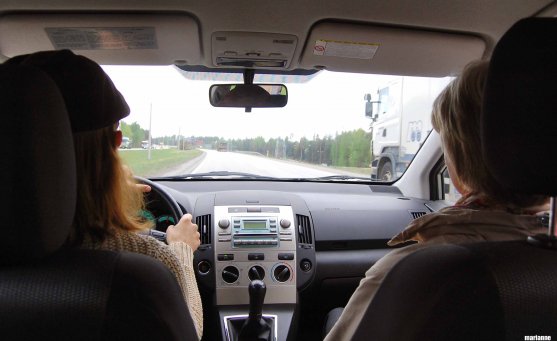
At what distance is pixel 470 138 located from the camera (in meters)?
1.47

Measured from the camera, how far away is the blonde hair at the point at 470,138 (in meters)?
1.44

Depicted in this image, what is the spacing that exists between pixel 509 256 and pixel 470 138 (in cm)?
43

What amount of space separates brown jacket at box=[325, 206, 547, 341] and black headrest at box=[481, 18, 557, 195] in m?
0.18

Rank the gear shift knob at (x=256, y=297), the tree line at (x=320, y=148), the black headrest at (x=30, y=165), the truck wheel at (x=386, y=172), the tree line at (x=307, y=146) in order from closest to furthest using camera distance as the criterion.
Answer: the black headrest at (x=30, y=165) → the gear shift knob at (x=256, y=297) → the tree line at (x=307, y=146) → the tree line at (x=320, y=148) → the truck wheel at (x=386, y=172)

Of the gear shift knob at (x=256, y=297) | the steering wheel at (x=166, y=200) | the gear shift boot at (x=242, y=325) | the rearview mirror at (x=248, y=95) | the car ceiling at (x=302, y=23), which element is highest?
the car ceiling at (x=302, y=23)

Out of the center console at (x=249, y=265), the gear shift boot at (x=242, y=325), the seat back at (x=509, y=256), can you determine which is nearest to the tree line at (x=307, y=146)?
the center console at (x=249, y=265)

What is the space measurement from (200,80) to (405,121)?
184 inches

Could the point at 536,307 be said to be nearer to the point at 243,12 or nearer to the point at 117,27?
the point at 243,12

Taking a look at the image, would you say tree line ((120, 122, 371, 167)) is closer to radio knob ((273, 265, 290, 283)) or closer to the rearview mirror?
the rearview mirror

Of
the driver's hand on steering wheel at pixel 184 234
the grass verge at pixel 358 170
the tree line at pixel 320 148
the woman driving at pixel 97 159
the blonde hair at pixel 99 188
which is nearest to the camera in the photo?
the woman driving at pixel 97 159

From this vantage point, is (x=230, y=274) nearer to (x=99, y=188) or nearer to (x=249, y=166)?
(x=249, y=166)

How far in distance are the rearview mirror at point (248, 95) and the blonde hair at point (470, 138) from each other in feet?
6.21

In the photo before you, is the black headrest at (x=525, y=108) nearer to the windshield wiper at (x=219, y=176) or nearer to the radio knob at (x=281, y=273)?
the radio knob at (x=281, y=273)

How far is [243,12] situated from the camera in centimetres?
259
